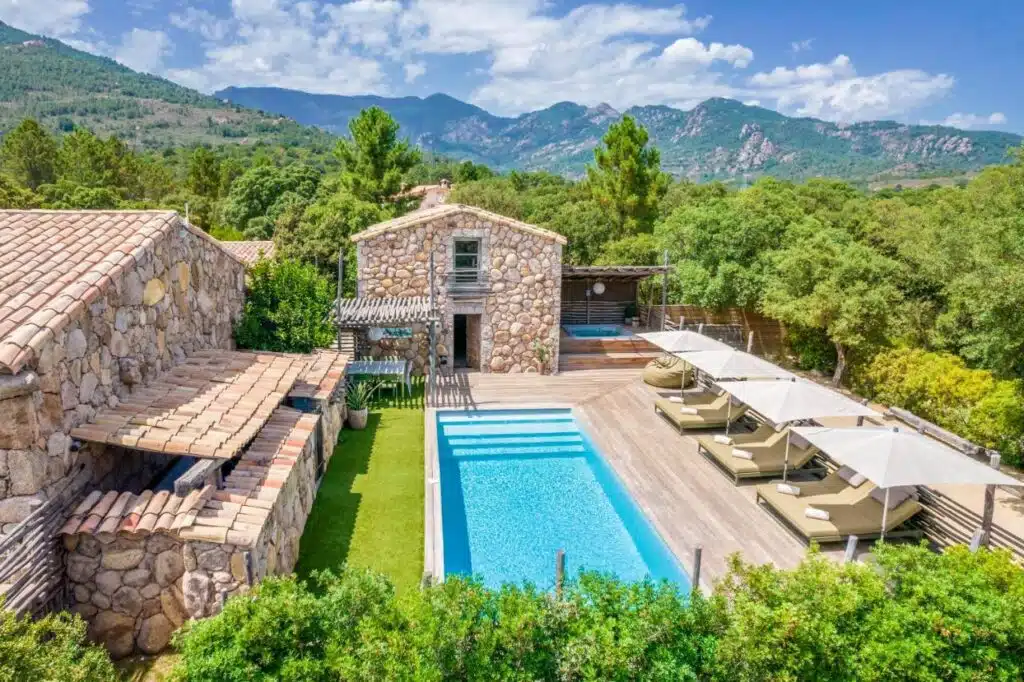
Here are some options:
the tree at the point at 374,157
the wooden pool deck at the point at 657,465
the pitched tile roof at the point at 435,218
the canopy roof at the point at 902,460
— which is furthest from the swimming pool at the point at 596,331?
the tree at the point at 374,157

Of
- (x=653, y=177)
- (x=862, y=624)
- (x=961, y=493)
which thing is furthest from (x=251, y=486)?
(x=653, y=177)

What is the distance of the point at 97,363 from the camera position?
806 cm

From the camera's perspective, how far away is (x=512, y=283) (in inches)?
770

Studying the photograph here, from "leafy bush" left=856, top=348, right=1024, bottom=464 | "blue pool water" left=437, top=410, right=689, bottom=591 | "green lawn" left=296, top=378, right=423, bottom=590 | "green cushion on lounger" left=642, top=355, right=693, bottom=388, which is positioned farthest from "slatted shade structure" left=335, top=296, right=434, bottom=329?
"leafy bush" left=856, top=348, right=1024, bottom=464

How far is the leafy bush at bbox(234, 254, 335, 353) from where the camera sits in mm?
15695

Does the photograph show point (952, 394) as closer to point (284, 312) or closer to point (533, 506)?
point (533, 506)

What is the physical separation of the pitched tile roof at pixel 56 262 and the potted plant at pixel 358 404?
576 centimetres

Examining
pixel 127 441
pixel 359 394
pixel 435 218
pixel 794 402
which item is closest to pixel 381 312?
pixel 359 394

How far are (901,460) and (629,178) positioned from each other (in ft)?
98.8

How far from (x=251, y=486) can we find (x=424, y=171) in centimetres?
9590

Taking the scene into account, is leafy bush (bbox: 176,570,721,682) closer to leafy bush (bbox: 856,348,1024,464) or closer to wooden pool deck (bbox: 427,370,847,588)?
wooden pool deck (bbox: 427,370,847,588)

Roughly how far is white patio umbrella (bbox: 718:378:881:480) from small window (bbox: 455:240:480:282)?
30.1 ft

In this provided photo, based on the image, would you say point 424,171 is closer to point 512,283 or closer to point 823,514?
point 512,283

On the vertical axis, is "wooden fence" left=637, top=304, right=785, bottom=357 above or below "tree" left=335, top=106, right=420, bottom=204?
below
